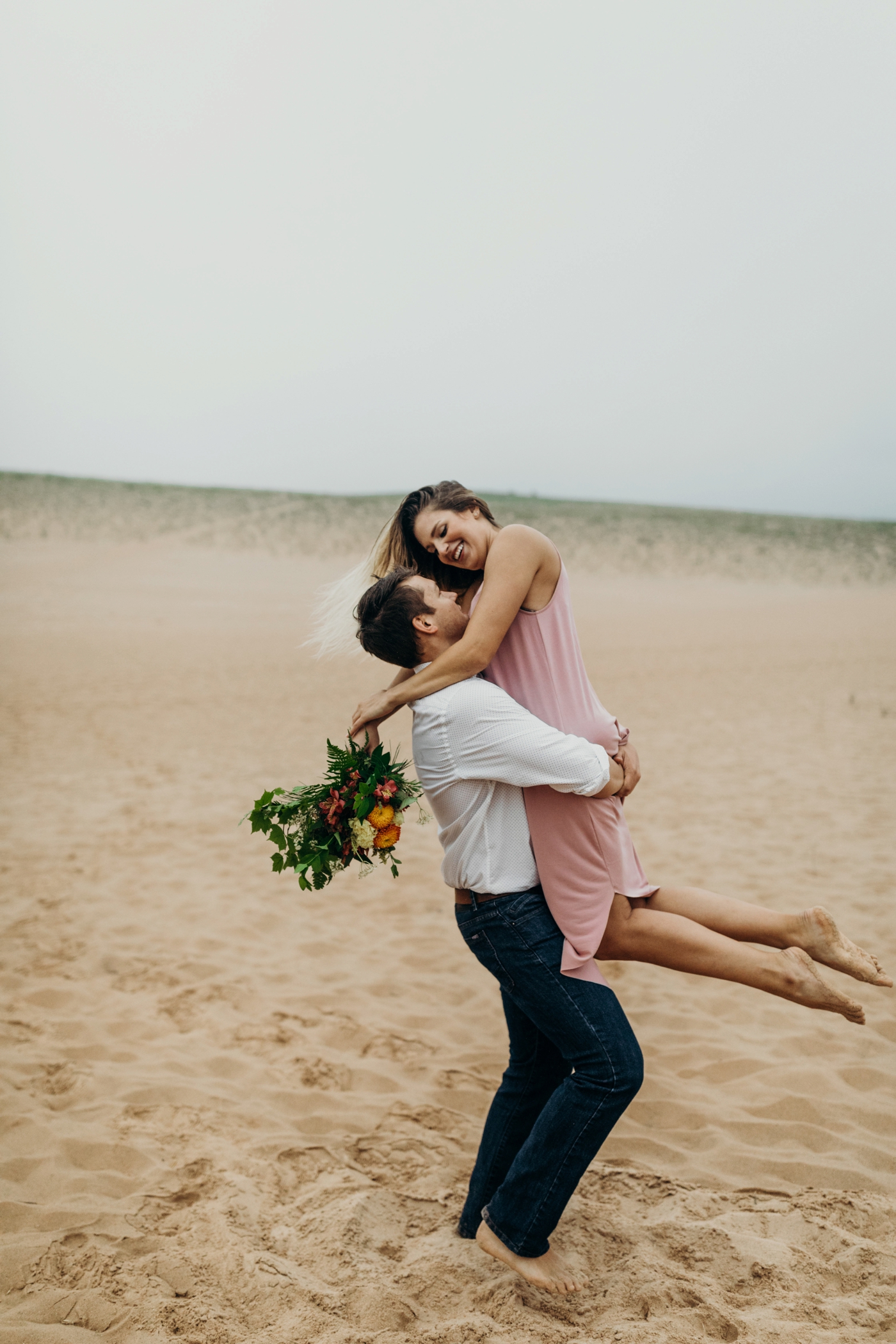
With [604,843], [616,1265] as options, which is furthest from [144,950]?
[604,843]

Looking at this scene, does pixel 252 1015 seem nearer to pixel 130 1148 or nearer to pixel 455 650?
pixel 130 1148

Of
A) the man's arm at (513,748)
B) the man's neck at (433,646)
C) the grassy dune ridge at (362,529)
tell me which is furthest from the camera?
the grassy dune ridge at (362,529)

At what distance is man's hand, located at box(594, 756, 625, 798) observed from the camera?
8.55ft

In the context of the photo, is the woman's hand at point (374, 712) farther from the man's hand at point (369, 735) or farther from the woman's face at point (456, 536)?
the woman's face at point (456, 536)

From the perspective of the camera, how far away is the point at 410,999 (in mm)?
5223

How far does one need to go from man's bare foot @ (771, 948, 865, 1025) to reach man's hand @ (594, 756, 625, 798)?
69 centimetres

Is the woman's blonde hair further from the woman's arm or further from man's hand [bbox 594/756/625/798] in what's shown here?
man's hand [bbox 594/756/625/798]

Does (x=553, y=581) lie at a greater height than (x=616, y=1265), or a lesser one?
greater

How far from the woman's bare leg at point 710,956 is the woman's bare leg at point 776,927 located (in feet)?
0.30

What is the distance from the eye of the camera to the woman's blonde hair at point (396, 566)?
9.80 ft

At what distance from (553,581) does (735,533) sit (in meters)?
58.2


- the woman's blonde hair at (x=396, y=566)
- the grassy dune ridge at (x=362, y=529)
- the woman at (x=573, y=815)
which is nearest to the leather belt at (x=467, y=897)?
the woman at (x=573, y=815)

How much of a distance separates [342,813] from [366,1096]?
2.08 metres

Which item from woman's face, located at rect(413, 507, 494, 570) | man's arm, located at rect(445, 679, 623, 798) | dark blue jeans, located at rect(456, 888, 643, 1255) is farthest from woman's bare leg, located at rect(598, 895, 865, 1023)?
woman's face, located at rect(413, 507, 494, 570)
